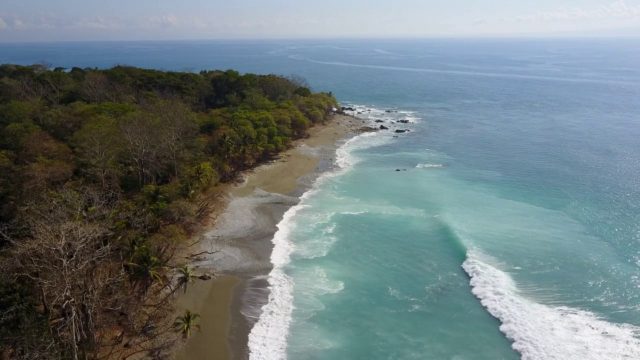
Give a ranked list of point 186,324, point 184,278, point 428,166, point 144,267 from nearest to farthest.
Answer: point 186,324 < point 144,267 < point 184,278 < point 428,166

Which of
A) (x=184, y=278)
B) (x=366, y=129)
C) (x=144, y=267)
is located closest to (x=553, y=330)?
(x=184, y=278)

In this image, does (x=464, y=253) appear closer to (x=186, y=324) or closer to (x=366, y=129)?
Result: (x=186, y=324)

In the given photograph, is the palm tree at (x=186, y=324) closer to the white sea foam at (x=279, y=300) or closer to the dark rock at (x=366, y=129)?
the white sea foam at (x=279, y=300)

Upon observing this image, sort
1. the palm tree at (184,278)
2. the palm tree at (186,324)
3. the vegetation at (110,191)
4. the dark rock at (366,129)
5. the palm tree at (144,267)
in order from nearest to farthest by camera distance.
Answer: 1. the vegetation at (110,191)
2. the palm tree at (186,324)
3. the palm tree at (144,267)
4. the palm tree at (184,278)
5. the dark rock at (366,129)

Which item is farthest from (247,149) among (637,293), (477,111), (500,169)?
(477,111)

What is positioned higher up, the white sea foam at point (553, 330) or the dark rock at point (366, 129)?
the dark rock at point (366, 129)

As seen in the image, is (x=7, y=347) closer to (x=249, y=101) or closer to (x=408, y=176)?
(x=408, y=176)

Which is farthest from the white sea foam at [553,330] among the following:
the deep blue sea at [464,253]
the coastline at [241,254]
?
the coastline at [241,254]
